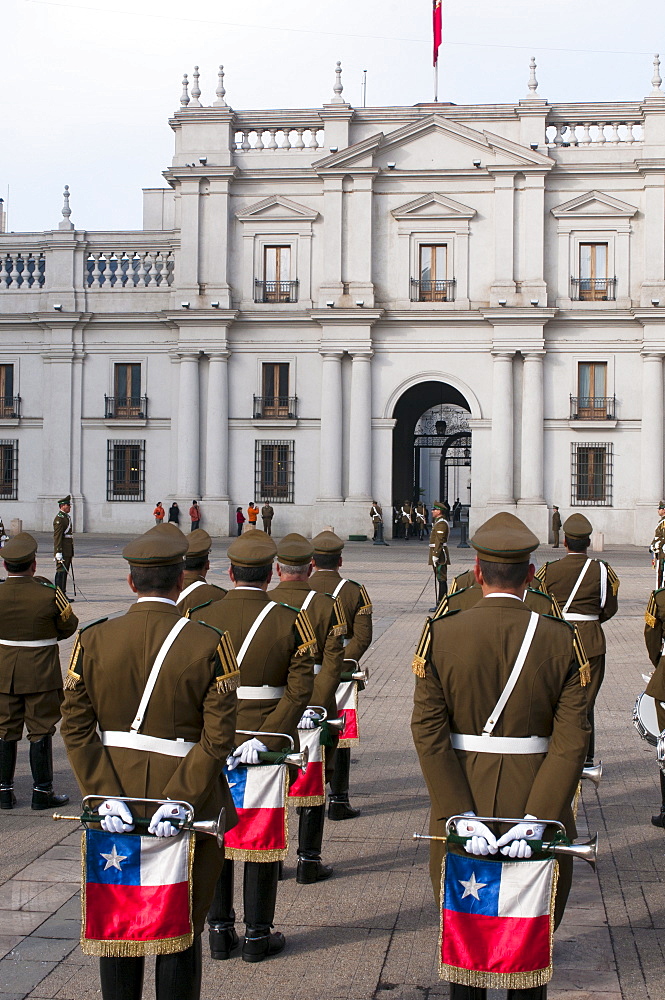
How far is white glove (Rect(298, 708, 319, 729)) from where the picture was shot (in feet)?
18.4

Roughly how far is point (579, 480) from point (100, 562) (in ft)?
56.3

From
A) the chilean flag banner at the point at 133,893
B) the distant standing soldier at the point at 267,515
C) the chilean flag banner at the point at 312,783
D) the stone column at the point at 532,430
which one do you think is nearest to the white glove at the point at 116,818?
the chilean flag banner at the point at 133,893

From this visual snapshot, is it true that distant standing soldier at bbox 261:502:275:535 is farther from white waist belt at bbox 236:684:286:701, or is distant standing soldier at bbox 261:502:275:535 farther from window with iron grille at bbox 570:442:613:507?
white waist belt at bbox 236:684:286:701

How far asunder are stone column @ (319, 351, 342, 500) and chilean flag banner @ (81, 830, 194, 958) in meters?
33.3

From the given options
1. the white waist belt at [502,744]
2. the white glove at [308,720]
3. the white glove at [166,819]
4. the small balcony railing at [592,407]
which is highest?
the small balcony railing at [592,407]

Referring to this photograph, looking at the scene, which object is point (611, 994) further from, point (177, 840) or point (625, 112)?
point (625, 112)

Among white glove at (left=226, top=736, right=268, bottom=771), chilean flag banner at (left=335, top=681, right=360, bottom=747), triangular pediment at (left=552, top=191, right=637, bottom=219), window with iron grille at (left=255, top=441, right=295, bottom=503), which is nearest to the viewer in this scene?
white glove at (left=226, top=736, right=268, bottom=771)

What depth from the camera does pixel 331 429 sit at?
37.3m

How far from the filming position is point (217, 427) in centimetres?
3791

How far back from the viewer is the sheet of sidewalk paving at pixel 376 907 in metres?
4.76

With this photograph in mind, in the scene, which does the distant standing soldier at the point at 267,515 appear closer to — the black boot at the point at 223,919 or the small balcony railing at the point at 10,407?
the small balcony railing at the point at 10,407

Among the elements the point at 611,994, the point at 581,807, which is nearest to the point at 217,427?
the point at 581,807

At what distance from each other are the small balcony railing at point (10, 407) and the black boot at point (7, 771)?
110 feet

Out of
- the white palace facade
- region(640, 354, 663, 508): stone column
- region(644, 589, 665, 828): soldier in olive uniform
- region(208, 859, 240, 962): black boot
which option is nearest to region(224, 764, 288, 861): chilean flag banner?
region(208, 859, 240, 962): black boot
